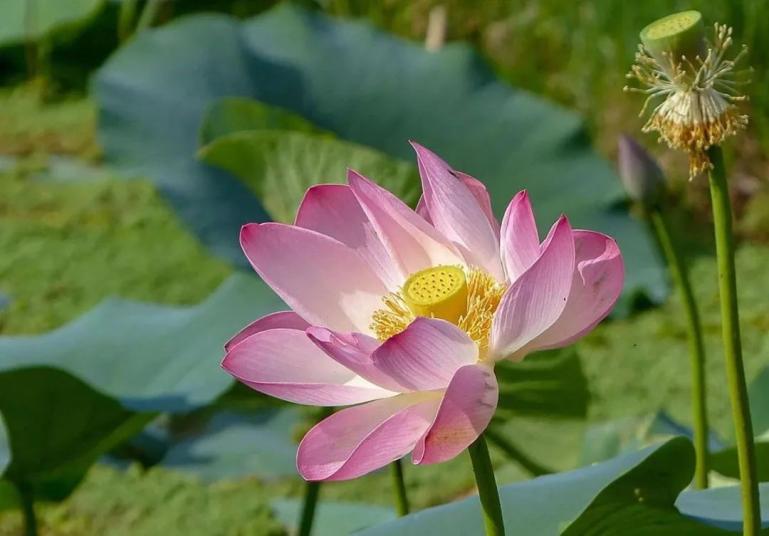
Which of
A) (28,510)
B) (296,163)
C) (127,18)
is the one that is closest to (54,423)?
(28,510)

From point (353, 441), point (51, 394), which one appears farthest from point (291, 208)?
point (353, 441)

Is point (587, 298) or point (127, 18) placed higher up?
point (587, 298)

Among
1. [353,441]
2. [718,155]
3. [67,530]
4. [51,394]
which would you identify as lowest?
[67,530]

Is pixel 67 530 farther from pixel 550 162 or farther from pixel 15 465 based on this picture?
pixel 550 162

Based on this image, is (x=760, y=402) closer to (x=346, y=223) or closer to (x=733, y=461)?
(x=733, y=461)

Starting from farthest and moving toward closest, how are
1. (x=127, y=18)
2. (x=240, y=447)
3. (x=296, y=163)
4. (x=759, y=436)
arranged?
(x=127, y=18) < (x=240, y=447) < (x=296, y=163) < (x=759, y=436)

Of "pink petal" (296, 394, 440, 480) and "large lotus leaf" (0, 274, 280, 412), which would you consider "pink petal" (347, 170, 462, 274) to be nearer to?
"pink petal" (296, 394, 440, 480)

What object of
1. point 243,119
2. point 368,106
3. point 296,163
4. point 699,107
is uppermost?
point 699,107
